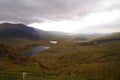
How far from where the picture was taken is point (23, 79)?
168 meters

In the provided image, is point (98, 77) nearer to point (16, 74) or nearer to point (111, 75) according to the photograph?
point (111, 75)

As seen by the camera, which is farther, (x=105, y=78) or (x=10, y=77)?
(x=105, y=78)

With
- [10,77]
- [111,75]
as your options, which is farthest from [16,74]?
[111,75]

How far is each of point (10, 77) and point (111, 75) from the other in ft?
316

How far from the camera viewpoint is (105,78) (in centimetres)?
19012

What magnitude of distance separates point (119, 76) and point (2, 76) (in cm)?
10833

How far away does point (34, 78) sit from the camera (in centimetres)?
17725

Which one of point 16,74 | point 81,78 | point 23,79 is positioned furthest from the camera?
point 81,78

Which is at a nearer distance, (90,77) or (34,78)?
(34,78)

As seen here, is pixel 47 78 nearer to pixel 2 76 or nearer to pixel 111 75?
pixel 2 76

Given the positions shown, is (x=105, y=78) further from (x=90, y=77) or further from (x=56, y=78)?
(x=56, y=78)

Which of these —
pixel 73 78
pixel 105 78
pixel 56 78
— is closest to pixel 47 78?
pixel 56 78

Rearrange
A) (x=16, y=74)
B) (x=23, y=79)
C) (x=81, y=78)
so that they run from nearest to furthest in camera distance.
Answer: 1. (x=23, y=79)
2. (x=16, y=74)
3. (x=81, y=78)

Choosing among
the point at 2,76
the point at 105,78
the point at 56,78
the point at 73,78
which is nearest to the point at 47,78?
the point at 56,78
